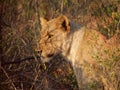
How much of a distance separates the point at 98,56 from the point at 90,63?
24 cm

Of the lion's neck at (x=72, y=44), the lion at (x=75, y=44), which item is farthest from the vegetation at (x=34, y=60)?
the lion's neck at (x=72, y=44)

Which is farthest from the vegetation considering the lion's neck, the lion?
the lion's neck

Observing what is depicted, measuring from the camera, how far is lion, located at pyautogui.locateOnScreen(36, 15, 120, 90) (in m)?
5.28

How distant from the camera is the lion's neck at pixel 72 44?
18.3ft

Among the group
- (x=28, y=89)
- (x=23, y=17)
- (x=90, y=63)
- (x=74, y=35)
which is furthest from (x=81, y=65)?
(x=23, y=17)

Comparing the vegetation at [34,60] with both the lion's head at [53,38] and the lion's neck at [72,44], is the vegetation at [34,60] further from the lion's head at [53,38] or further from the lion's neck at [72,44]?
the lion's neck at [72,44]

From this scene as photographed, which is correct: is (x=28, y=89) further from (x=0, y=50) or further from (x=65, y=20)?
(x=65, y=20)

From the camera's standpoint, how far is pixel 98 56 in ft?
16.4

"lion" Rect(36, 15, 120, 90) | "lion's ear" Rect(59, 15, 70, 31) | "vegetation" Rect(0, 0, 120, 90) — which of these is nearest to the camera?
"vegetation" Rect(0, 0, 120, 90)

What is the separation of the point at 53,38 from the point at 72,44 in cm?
26

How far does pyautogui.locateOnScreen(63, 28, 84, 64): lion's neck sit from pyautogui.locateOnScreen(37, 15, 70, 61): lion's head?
67mm

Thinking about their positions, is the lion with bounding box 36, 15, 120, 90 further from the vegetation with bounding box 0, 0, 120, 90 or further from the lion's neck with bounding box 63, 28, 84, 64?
the vegetation with bounding box 0, 0, 120, 90

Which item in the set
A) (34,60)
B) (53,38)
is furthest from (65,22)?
(34,60)

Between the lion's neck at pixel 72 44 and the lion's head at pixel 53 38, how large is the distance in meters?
0.07
